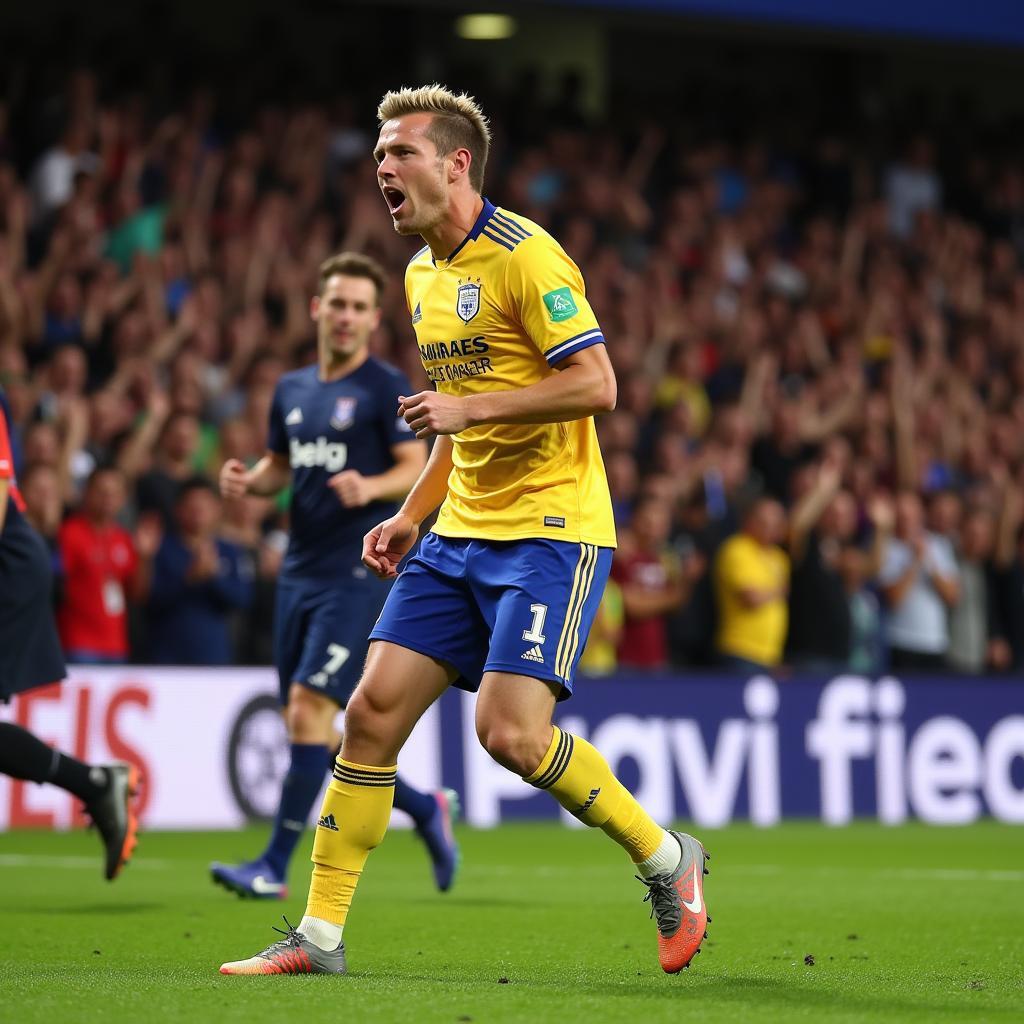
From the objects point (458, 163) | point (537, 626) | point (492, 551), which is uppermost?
point (458, 163)

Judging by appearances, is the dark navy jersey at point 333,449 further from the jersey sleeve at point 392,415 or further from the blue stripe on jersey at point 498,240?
the blue stripe on jersey at point 498,240

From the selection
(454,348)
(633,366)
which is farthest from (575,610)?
(633,366)

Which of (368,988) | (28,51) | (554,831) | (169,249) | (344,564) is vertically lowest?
(554,831)

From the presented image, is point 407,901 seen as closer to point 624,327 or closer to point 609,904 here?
point 609,904

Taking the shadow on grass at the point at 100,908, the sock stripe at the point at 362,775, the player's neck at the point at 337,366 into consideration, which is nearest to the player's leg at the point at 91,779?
the shadow on grass at the point at 100,908

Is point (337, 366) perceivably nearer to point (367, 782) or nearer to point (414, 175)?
point (414, 175)

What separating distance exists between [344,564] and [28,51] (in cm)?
939

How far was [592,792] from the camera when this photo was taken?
5.62 meters

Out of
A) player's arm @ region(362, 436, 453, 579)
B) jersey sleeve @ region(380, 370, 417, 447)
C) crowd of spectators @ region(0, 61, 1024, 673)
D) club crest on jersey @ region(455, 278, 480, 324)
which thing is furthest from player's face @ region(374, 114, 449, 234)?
crowd of spectators @ region(0, 61, 1024, 673)

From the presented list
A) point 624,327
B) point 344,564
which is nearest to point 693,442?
point 624,327

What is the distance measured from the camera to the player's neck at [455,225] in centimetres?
573

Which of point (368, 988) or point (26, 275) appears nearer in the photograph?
point (368, 988)

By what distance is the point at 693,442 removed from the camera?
16109 mm

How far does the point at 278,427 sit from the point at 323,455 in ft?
0.93
